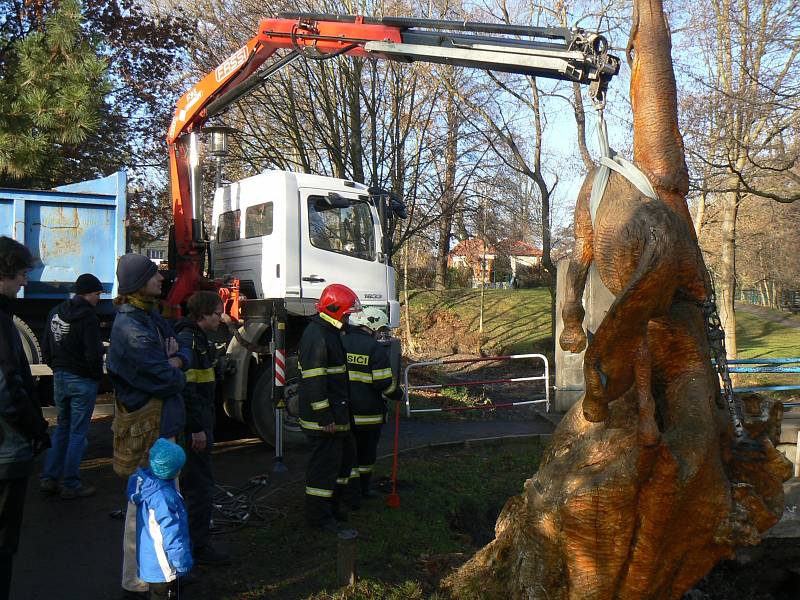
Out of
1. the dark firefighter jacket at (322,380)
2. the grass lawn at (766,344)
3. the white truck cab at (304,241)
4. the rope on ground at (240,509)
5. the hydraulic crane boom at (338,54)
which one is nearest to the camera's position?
the dark firefighter jacket at (322,380)

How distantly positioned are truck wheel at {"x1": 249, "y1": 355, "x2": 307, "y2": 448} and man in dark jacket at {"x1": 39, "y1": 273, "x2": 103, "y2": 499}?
→ 7.73ft

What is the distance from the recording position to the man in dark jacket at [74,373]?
6.27 m

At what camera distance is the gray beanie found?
437 centimetres

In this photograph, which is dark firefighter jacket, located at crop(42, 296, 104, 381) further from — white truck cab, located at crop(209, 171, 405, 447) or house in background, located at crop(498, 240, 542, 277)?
house in background, located at crop(498, 240, 542, 277)

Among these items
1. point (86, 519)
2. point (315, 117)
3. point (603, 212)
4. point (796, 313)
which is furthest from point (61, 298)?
point (796, 313)

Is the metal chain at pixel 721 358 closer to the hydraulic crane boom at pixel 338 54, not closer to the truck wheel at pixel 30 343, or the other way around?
the hydraulic crane boom at pixel 338 54

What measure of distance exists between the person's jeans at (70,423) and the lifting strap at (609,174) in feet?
16.1

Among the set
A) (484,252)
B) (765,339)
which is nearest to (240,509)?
(484,252)

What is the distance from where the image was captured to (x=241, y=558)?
16.4ft

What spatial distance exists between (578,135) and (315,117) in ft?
20.3

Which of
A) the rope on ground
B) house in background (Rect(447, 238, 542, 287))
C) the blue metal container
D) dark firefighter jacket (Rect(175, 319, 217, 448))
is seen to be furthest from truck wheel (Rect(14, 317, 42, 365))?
house in background (Rect(447, 238, 542, 287))

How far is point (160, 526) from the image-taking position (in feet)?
11.8

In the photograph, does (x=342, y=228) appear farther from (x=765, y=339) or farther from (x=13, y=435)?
(x=765, y=339)

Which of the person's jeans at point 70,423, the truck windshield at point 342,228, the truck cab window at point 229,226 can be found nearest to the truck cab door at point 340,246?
the truck windshield at point 342,228
